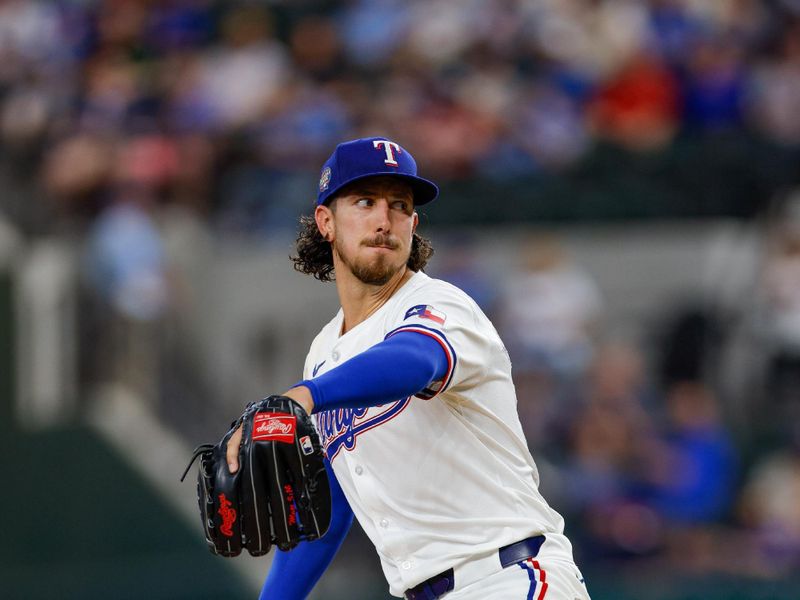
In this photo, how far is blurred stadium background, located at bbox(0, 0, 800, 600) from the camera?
887 cm

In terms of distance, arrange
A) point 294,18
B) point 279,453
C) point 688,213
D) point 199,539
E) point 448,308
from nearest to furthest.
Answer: point 279,453 < point 448,308 < point 199,539 < point 688,213 < point 294,18

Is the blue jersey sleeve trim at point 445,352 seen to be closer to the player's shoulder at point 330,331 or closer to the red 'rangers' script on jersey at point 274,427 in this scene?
the red 'rangers' script on jersey at point 274,427

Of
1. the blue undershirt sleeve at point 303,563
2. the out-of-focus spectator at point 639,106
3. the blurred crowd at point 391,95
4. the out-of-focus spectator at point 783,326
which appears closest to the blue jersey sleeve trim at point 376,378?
the blue undershirt sleeve at point 303,563

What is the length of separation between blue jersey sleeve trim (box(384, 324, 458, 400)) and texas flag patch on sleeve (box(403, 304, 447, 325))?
6 centimetres

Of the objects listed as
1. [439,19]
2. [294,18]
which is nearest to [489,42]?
[439,19]

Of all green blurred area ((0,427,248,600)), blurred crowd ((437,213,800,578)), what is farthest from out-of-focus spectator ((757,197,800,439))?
green blurred area ((0,427,248,600))

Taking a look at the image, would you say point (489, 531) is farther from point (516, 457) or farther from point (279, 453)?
point (279, 453)

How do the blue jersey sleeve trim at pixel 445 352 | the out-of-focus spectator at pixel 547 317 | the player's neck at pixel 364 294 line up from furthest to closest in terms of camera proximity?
1. the out-of-focus spectator at pixel 547 317
2. the player's neck at pixel 364 294
3. the blue jersey sleeve trim at pixel 445 352

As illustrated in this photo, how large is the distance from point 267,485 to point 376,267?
0.78 m

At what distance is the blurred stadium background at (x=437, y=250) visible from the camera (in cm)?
887

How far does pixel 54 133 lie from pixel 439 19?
3.29 m

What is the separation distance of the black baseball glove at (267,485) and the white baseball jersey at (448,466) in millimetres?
380

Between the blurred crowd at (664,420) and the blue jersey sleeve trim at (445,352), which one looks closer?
the blue jersey sleeve trim at (445,352)

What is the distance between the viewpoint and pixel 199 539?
950 centimetres
